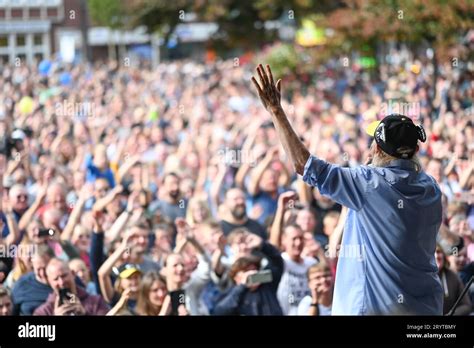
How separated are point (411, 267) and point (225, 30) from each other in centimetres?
3641

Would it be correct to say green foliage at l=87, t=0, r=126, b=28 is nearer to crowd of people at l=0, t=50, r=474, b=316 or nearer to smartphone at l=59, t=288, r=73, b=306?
crowd of people at l=0, t=50, r=474, b=316

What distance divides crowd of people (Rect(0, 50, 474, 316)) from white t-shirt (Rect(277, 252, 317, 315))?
1cm

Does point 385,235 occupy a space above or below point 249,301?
above

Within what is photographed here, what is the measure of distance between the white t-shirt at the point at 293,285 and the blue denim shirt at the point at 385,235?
2.53m

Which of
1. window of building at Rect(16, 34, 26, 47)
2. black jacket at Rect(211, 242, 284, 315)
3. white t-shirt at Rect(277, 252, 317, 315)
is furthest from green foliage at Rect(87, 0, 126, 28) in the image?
black jacket at Rect(211, 242, 284, 315)

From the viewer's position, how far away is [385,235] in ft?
16.0

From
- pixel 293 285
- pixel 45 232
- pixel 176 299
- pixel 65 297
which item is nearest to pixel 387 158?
pixel 65 297

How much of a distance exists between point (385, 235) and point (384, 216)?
3.0 inches

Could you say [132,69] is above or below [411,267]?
above

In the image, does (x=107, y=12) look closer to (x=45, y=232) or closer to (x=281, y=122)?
(x=45, y=232)
